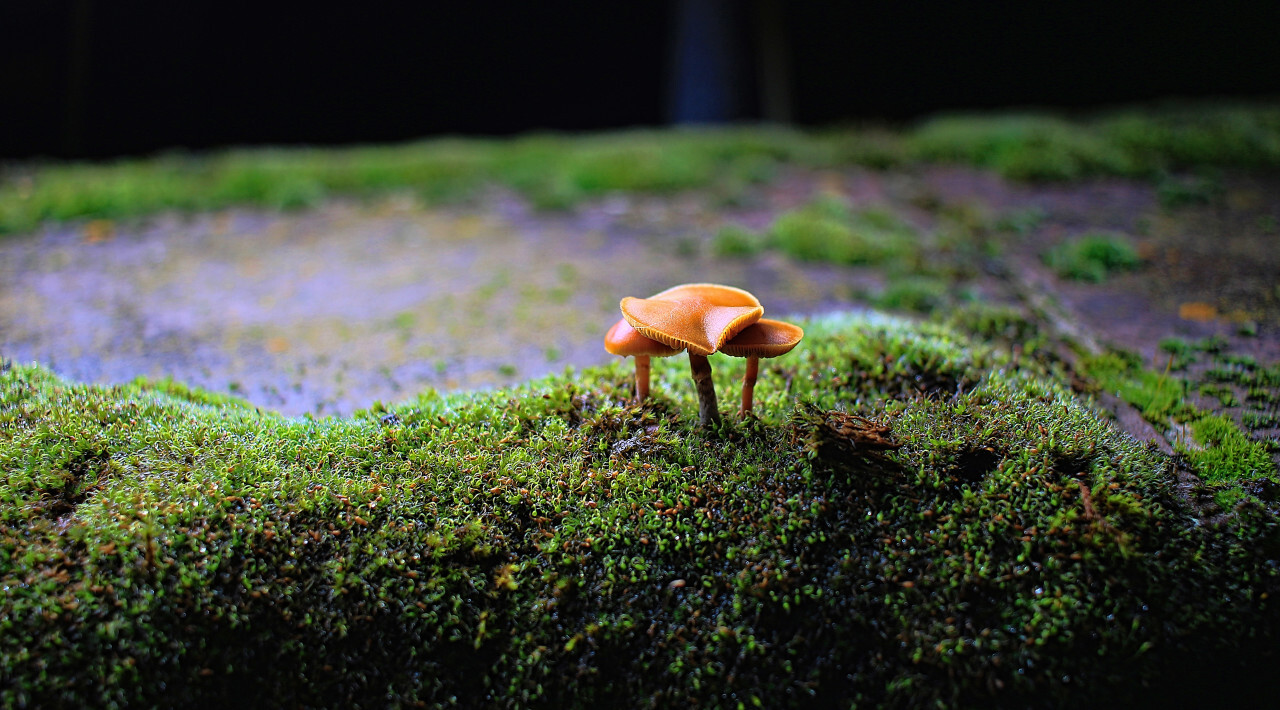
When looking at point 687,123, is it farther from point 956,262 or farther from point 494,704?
point 494,704

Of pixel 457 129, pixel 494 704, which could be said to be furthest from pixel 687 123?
pixel 494 704

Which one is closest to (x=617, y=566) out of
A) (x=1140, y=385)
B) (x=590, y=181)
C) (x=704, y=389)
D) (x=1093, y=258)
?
(x=704, y=389)

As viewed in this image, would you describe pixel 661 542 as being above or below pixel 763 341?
below

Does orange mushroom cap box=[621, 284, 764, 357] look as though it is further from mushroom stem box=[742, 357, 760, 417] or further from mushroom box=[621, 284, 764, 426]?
mushroom stem box=[742, 357, 760, 417]

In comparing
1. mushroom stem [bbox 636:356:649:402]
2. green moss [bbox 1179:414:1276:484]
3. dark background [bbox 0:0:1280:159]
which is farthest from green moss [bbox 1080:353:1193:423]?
dark background [bbox 0:0:1280:159]

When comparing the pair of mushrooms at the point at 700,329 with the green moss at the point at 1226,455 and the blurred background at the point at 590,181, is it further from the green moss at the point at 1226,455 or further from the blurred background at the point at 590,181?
the green moss at the point at 1226,455

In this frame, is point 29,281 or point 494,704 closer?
point 494,704

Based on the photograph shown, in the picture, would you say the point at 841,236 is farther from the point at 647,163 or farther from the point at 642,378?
the point at 642,378
